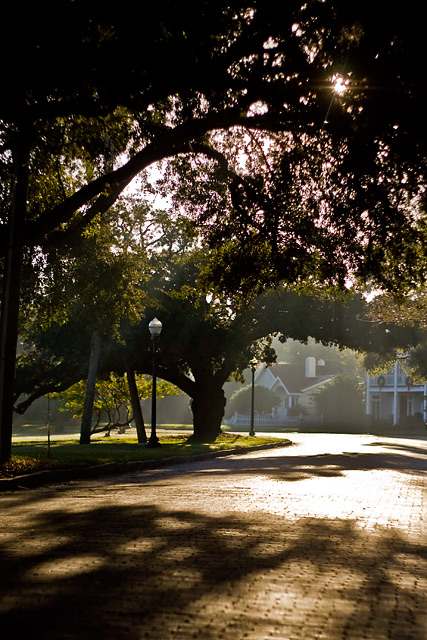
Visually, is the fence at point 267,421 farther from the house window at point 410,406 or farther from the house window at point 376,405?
the house window at point 410,406

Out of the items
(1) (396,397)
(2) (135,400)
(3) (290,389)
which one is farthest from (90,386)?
(3) (290,389)

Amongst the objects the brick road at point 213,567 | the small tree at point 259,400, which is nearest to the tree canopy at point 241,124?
the brick road at point 213,567

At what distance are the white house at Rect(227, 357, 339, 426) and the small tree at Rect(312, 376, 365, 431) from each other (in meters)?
1.42

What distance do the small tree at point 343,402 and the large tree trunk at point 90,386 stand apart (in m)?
38.3

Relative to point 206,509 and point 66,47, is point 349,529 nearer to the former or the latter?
point 206,509

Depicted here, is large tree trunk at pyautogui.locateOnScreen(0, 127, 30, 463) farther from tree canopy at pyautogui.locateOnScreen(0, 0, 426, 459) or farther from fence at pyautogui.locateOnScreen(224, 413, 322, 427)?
fence at pyautogui.locateOnScreen(224, 413, 322, 427)

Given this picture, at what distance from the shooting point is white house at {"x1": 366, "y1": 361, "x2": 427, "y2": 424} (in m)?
65.7

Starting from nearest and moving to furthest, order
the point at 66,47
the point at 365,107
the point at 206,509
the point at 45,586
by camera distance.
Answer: the point at 45,586 < the point at 206,509 < the point at 66,47 < the point at 365,107

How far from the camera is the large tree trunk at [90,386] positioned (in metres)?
30.7

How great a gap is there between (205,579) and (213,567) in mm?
374

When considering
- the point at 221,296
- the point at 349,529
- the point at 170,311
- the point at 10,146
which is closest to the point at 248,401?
the point at 170,311

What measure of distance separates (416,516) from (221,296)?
456 inches

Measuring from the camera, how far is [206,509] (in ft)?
27.5

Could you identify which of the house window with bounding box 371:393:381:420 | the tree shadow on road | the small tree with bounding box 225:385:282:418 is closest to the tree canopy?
the tree shadow on road
